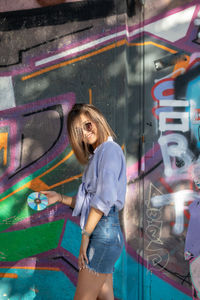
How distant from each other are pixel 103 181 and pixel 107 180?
0.10ft

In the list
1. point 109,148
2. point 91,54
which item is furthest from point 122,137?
point 109,148

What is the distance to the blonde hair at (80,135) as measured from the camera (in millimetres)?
2430

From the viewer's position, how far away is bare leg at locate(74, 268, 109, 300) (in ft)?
7.37

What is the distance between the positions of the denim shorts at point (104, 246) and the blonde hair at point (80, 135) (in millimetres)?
455

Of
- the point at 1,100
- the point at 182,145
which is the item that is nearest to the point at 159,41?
the point at 182,145

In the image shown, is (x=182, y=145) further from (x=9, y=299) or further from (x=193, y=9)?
(x=9, y=299)

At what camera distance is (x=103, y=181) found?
2.24 m

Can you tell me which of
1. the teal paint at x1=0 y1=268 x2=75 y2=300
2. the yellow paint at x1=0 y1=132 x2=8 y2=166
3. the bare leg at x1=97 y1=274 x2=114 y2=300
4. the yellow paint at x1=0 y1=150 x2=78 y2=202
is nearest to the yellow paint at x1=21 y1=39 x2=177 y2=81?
the yellow paint at x1=0 y1=132 x2=8 y2=166

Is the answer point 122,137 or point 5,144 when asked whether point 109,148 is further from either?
point 5,144

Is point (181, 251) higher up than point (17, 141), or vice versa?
point (17, 141)

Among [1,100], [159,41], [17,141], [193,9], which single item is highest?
[193,9]

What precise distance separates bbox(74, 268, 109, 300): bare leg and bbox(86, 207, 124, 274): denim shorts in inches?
1.4

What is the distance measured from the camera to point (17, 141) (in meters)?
3.76

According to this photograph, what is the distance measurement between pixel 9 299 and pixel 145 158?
1.97m
